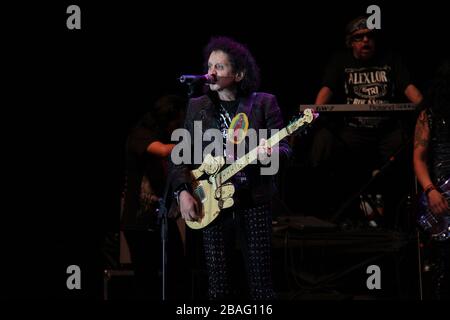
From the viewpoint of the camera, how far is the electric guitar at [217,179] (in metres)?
3.95

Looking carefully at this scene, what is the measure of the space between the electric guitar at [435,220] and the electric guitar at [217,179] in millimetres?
960

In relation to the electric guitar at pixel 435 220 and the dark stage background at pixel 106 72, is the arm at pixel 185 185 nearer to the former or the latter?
the electric guitar at pixel 435 220

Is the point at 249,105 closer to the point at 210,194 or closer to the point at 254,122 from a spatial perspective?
the point at 254,122

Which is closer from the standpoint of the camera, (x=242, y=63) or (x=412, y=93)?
(x=242, y=63)

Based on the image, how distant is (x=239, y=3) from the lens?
723 cm

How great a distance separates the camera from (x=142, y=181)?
5297mm

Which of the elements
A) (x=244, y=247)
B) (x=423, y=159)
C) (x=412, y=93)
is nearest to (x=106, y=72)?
(x=412, y=93)

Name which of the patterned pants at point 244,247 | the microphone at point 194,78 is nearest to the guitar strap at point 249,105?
the microphone at point 194,78

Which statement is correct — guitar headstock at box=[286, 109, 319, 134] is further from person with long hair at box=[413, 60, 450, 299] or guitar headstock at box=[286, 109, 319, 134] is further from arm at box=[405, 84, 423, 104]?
arm at box=[405, 84, 423, 104]

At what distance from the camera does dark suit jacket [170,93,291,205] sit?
13.1ft

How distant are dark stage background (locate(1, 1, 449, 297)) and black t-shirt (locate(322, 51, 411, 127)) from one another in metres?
0.77

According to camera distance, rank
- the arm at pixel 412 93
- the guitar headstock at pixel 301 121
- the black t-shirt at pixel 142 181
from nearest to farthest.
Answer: the guitar headstock at pixel 301 121 → the black t-shirt at pixel 142 181 → the arm at pixel 412 93

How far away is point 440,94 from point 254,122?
1199 mm
